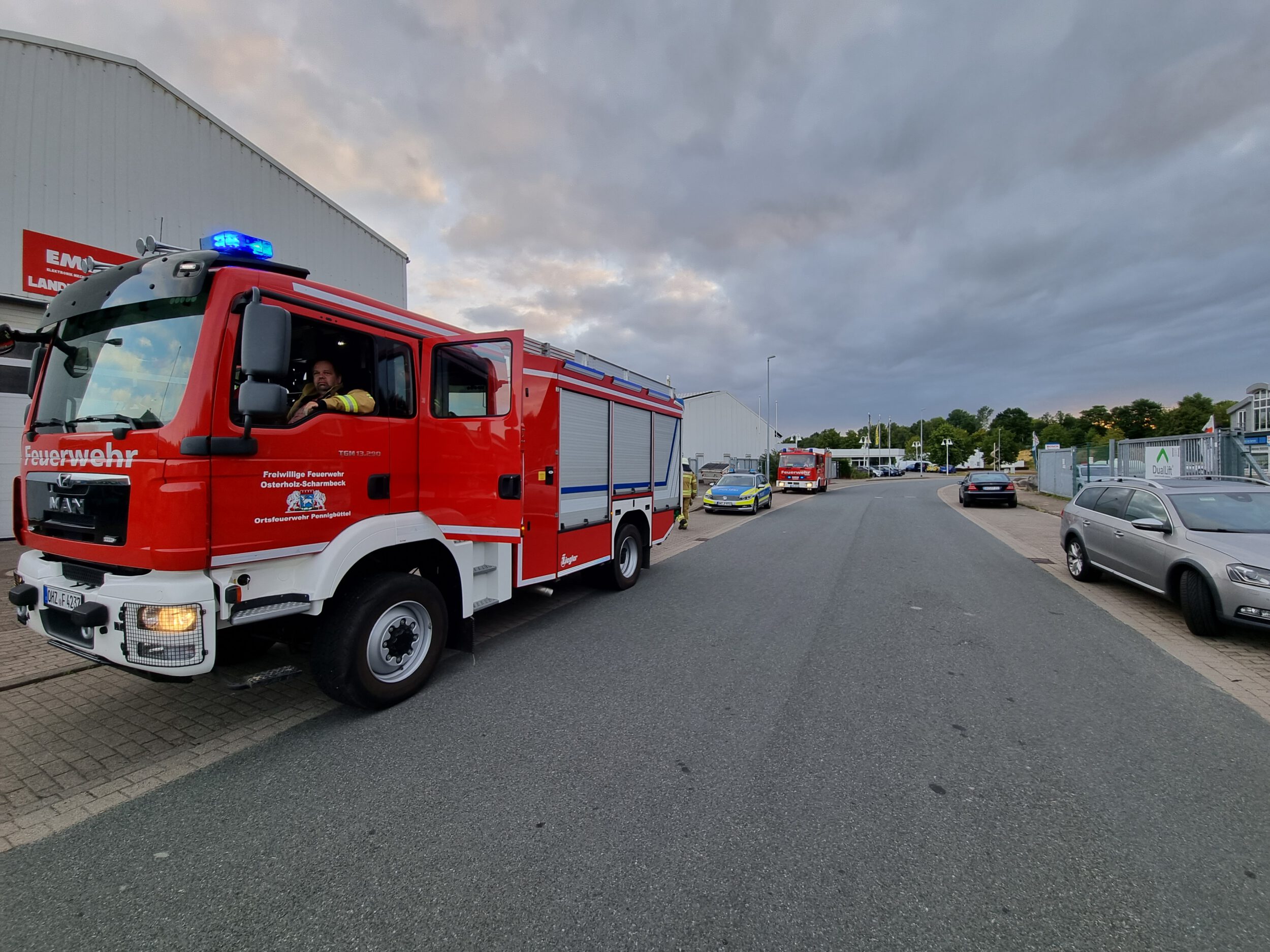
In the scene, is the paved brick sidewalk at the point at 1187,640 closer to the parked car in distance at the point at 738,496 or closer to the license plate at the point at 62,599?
the license plate at the point at 62,599

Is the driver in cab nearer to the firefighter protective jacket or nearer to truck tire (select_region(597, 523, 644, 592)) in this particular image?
the firefighter protective jacket

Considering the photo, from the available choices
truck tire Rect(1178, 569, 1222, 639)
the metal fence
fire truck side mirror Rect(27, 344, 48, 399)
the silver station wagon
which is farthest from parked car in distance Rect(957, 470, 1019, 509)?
fire truck side mirror Rect(27, 344, 48, 399)

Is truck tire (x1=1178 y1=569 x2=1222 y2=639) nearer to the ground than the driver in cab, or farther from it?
nearer to the ground

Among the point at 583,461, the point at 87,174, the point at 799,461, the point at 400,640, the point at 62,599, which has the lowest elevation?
the point at 400,640

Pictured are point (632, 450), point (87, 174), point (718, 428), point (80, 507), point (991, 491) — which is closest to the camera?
point (80, 507)

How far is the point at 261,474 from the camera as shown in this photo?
123 inches

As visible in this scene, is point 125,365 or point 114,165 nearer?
point 125,365

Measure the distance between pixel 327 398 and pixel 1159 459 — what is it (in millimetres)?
17360

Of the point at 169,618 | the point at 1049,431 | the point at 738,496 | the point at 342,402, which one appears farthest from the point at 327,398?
the point at 1049,431

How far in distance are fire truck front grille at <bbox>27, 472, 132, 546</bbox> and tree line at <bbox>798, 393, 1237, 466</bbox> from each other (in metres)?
60.5

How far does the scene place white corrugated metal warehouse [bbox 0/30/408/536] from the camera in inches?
337

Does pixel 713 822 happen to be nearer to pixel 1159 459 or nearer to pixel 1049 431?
pixel 1159 459

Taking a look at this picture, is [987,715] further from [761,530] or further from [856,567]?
[761,530]

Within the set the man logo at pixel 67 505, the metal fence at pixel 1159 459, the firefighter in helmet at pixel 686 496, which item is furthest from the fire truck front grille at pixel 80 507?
the metal fence at pixel 1159 459
